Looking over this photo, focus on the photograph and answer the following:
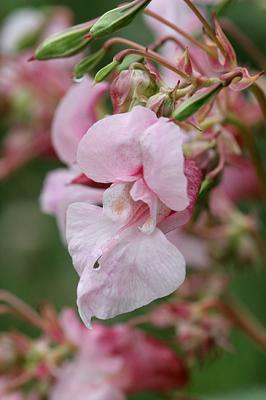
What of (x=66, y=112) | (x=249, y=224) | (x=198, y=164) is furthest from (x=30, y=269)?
(x=198, y=164)

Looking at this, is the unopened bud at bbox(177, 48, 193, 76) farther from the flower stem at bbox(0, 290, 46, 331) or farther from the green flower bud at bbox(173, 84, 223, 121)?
the flower stem at bbox(0, 290, 46, 331)

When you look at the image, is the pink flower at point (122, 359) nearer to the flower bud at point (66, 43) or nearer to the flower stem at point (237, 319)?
the flower stem at point (237, 319)

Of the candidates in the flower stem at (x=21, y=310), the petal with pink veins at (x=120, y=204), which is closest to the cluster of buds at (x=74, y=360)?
the flower stem at (x=21, y=310)

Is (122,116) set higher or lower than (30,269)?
higher

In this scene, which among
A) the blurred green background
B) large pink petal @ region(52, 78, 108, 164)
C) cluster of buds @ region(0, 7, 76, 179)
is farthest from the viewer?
the blurred green background

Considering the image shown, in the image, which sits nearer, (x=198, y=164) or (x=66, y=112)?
(x=198, y=164)

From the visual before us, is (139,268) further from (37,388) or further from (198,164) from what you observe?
(37,388)

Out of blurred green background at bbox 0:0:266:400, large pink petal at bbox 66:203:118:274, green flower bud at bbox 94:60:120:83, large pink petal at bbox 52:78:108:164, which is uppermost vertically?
green flower bud at bbox 94:60:120:83

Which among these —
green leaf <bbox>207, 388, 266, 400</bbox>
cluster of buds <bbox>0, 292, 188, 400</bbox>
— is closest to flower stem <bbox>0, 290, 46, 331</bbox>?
cluster of buds <bbox>0, 292, 188, 400</bbox>
